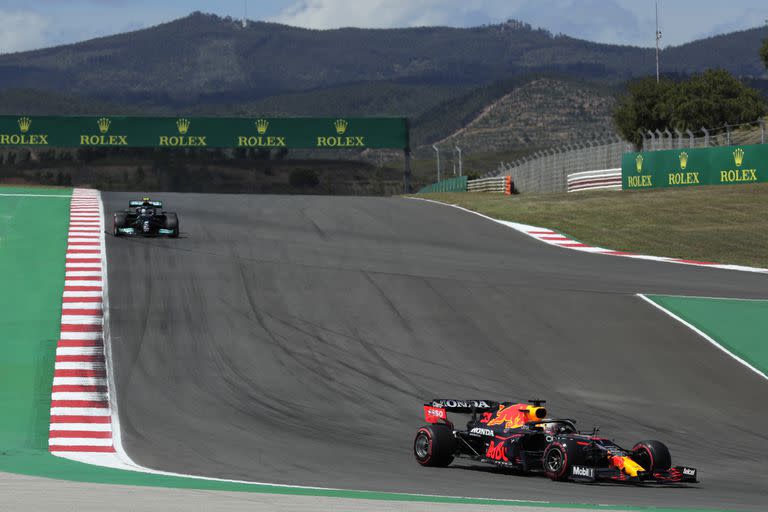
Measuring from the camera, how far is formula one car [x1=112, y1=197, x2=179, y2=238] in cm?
3017

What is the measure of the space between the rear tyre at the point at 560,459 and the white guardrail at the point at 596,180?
4086 centimetres

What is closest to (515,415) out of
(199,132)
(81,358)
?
(81,358)

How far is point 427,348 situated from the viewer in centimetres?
1958

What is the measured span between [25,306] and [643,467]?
44.1 feet

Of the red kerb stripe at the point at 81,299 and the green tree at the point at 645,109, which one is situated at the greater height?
the green tree at the point at 645,109

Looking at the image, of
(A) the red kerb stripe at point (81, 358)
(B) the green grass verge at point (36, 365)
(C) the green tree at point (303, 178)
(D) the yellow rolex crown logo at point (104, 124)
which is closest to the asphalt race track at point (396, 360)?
(A) the red kerb stripe at point (81, 358)

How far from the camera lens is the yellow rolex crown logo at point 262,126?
69625 mm

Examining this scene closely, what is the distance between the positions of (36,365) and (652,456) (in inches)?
392

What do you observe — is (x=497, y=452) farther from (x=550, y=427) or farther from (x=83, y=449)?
(x=83, y=449)

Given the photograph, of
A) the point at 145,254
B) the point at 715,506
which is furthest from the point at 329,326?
the point at 715,506

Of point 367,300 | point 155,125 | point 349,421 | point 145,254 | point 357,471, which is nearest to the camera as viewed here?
point 357,471

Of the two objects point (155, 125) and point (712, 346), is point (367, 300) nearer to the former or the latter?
point (712, 346)

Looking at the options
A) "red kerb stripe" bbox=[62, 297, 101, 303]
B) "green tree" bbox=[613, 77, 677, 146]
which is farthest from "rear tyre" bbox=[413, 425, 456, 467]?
"green tree" bbox=[613, 77, 677, 146]

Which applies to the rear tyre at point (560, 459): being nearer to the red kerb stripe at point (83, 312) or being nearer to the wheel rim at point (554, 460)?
the wheel rim at point (554, 460)
